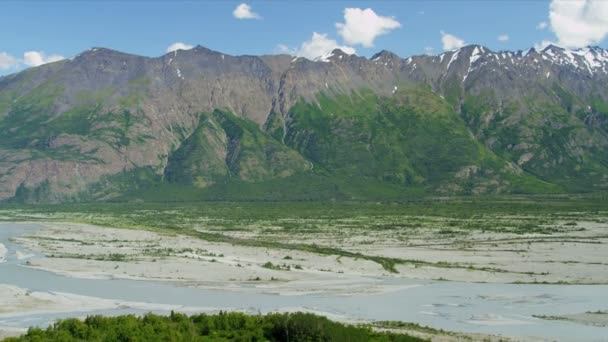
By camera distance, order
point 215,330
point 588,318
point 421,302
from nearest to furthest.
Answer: point 215,330, point 588,318, point 421,302

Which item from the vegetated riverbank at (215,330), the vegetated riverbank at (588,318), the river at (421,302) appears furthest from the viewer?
the vegetated riverbank at (588,318)

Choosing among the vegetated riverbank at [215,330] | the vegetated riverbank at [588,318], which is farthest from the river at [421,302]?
the vegetated riverbank at [215,330]

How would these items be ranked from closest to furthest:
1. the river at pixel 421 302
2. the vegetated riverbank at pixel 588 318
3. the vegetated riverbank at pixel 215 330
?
the vegetated riverbank at pixel 215 330, the river at pixel 421 302, the vegetated riverbank at pixel 588 318

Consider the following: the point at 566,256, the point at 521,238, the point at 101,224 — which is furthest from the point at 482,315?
the point at 101,224

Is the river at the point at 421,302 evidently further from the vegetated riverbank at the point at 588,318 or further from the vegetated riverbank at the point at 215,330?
the vegetated riverbank at the point at 215,330

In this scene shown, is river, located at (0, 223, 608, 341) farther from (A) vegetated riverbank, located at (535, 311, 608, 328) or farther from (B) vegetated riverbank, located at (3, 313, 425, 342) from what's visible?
(B) vegetated riverbank, located at (3, 313, 425, 342)

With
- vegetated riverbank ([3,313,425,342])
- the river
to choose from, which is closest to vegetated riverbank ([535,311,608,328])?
the river

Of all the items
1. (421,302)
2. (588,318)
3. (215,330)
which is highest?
(215,330)

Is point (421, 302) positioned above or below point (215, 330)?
below

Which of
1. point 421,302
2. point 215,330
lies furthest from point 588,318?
point 215,330

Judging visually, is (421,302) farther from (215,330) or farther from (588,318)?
(215,330)

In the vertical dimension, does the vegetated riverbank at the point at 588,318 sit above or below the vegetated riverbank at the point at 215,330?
below

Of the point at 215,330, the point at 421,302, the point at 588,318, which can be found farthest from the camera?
the point at 421,302
